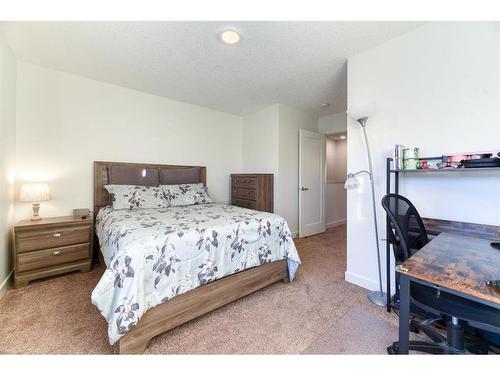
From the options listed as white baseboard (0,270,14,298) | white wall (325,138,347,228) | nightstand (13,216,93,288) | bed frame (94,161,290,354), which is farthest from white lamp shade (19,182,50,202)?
white wall (325,138,347,228)

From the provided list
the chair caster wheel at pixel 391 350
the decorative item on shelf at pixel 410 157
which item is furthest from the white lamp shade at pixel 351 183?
the chair caster wheel at pixel 391 350

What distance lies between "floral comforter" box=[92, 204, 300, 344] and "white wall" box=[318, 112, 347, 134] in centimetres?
285

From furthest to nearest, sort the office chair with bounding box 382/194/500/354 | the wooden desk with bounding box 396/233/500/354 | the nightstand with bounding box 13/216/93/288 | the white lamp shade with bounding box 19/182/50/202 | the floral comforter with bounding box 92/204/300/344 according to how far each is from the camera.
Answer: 1. the white lamp shade with bounding box 19/182/50/202
2. the nightstand with bounding box 13/216/93/288
3. the floral comforter with bounding box 92/204/300/344
4. the office chair with bounding box 382/194/500/354
5. the wooden desk with bounding box 396/233/500/354

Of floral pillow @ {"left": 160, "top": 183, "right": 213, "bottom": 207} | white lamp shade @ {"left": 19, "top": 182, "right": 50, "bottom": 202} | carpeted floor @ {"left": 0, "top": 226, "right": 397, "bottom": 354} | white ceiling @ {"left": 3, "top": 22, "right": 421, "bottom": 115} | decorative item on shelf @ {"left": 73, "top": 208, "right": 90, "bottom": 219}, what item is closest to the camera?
carpeted floor @ {"left": 0, "top": 226, "right": 397, "bottom": 354}

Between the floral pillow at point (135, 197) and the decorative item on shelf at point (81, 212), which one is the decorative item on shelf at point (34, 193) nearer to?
the decorative item on shelf at point (81, 212)

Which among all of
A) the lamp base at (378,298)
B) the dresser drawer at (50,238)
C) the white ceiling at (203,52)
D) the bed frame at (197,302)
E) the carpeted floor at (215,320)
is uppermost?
the white ceiling at (203,52)

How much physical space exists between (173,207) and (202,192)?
558 millimetres

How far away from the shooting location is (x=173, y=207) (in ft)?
9.37

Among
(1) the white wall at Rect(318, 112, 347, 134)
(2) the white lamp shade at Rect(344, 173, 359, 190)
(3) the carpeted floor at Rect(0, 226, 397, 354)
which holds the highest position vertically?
(1) the white wall at Rect(318, 112, 347, 134)

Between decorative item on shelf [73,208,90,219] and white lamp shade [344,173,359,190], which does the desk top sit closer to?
white lamp shade [344,173,359,190]

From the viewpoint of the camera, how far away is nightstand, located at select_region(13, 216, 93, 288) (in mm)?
2094

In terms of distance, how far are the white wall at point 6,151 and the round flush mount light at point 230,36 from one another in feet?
6.63

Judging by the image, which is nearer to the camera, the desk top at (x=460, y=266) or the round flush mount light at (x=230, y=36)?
the desk top at (x=460, y=266)

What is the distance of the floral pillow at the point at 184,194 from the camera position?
2965 mm
